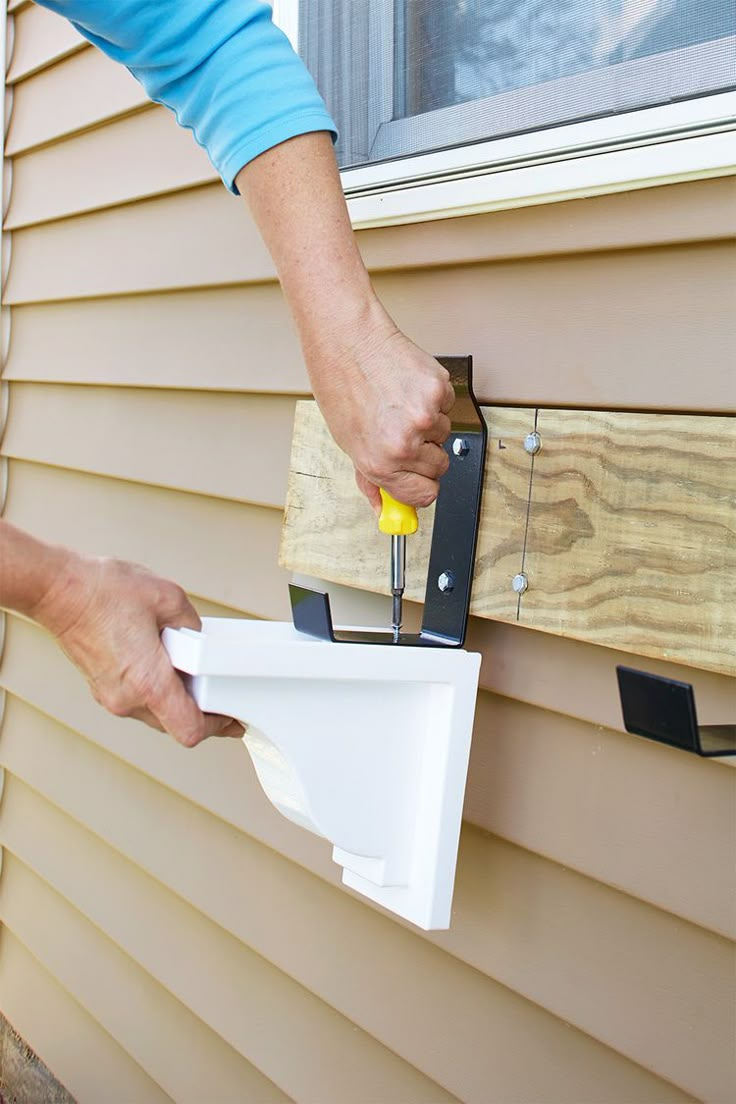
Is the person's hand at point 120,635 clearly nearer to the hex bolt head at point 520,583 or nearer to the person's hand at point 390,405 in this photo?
the person's hand at point 390,405

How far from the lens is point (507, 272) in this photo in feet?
4.39

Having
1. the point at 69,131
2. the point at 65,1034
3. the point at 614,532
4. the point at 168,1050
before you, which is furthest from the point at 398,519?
the point at 65,1034

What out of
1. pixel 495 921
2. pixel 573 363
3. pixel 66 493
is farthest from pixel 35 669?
pixel 573 363

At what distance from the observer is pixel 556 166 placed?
122 centimetres

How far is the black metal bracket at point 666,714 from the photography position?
2.59ft

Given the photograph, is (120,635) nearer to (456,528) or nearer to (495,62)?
(456,528)

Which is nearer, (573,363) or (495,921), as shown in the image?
(573,363)

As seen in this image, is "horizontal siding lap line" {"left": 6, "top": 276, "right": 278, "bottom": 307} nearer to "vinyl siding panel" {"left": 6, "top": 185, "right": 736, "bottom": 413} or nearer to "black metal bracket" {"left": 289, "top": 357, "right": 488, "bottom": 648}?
"vinyl siding panel" {"left": 6, "top": 185, "right": 736, "bottom": 413}

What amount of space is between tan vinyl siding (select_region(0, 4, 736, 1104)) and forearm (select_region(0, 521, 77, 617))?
56 cm

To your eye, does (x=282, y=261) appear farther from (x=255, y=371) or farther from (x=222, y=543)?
(x=222, y=543)

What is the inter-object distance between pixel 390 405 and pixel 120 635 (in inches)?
14.5

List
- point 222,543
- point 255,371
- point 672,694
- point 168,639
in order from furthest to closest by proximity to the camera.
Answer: point 222,543 < point 255,371 < point 168,639 < point 672,694

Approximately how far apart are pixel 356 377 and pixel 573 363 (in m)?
0.25

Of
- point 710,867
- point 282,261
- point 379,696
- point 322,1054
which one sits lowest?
point 322,1054
